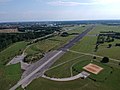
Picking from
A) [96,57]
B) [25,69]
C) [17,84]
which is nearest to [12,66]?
[25,69]

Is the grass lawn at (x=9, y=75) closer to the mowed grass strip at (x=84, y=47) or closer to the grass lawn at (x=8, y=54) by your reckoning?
the grass lawn at (x=8, y=54)

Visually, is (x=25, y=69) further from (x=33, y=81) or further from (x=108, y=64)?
(x=108, y=64)

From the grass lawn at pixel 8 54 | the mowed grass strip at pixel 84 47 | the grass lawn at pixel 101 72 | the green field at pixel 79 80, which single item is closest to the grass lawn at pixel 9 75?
the green field at pixel 79 80

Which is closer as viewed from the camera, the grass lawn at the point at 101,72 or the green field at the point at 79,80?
the green field at the point at 79,80

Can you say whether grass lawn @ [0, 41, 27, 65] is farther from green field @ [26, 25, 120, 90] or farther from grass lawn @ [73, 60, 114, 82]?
grass lawn @ [73, 60, 114, 82]

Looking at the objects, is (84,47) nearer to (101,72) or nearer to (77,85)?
(101,72)

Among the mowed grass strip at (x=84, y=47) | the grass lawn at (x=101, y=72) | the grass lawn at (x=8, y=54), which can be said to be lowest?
the grass lawn at (x=8, y=54)

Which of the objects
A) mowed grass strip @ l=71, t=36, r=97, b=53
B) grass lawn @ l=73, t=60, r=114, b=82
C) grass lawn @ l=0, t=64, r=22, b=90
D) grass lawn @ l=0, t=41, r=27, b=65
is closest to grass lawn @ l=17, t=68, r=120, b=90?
grass lawn @ l=73, t=60, r=114, b=82

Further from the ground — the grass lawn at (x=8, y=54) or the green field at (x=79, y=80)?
the green field at (x=79, y=80)

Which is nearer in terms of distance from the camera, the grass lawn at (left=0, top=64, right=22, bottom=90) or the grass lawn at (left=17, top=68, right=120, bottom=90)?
the grass lawn at (left=17, top=68, right=120, bottom=90)
